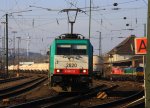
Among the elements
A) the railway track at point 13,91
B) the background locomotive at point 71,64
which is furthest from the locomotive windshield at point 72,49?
the railway track at point 13,91

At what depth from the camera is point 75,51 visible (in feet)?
80.8

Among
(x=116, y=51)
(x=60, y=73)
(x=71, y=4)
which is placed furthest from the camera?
(x=116, y=51)

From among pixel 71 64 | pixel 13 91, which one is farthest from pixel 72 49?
pixel 13 91

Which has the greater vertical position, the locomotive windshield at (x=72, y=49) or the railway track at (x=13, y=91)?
the locomotive windshield at (x=72, y=49)

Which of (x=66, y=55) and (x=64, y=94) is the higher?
(x=66, y=55)

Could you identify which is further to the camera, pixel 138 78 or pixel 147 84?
pixel 138 78

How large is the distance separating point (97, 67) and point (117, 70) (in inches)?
507

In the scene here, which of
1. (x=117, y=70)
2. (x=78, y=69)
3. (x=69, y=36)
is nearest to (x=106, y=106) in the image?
(x=78, y=69)

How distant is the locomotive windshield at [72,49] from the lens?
2455 centimetres

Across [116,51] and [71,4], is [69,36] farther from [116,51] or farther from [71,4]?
[116,51]

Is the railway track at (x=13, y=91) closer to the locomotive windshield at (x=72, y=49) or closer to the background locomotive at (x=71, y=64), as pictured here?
the background locomotive at (x=71, y=64)

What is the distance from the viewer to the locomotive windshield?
24.6 meters

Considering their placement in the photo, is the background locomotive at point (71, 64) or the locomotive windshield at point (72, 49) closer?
the background locomotive at point (71, 64)

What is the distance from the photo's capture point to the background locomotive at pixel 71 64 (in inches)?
949
